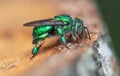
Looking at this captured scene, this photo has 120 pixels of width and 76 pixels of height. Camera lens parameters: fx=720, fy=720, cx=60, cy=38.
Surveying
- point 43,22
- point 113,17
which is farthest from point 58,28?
point 113,17

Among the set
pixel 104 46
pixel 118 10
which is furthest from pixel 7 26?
pixel 118 10

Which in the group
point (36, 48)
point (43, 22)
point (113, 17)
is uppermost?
point (43, 22)

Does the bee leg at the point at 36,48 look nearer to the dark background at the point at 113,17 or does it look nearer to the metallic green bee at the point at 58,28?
the metallic green bee at the point at 58,28

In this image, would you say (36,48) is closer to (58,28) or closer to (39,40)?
(39,40)

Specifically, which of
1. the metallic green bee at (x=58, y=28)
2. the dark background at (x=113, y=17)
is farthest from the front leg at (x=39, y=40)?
the dark background at (x=113, y=17)

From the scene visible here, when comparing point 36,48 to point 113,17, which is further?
point 113,17

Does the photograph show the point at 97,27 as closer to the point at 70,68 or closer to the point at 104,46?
the point at 104,46

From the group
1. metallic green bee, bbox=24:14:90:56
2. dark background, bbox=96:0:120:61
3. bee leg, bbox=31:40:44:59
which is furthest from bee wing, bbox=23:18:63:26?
dark background, bbox=96:0:120:61
